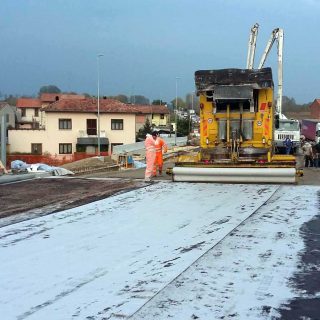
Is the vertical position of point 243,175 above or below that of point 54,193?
above

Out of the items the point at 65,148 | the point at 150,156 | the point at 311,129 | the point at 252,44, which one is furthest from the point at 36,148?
the point at 150,156

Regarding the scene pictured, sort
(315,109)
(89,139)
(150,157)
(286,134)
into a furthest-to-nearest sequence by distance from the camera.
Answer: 1. (315,109)
2. (89,139)
3. (286,134)
4. (150,157)

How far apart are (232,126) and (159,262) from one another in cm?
832

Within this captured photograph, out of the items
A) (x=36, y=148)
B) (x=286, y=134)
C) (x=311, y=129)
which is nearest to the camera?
(x=286, y=134)

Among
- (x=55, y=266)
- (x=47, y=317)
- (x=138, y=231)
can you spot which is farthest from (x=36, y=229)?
(x=47, y=317)

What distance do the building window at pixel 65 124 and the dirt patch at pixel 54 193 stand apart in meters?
48.0

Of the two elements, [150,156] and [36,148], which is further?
[36,148]

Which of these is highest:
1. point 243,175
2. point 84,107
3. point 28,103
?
point 28,103

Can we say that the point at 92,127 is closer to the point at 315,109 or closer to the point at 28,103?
the point at 28,103

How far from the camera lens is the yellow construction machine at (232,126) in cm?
1213

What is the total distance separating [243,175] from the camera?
38.6 feet

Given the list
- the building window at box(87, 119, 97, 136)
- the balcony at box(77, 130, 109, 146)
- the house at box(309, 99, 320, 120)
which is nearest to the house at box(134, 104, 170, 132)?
the house at box(309, 99, 320, 120)

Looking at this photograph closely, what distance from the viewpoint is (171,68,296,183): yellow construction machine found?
12.1 m

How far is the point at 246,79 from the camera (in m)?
12.5
